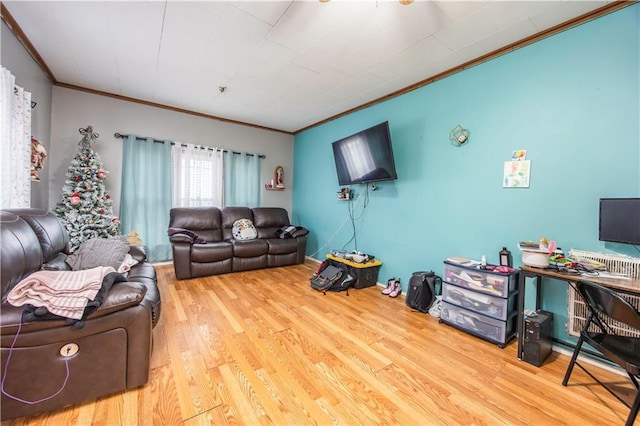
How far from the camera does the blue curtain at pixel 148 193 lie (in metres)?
3.76

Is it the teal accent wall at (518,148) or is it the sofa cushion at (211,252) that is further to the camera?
the sofa cushion at (211,252)

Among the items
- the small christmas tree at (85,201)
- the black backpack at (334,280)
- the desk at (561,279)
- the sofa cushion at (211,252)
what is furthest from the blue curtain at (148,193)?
the desk at (561,279)

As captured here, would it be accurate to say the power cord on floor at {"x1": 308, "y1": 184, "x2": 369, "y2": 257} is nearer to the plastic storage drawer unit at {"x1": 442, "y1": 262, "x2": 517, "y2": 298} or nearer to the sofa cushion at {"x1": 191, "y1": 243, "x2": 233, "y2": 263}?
the plastic storage drawer unit at {"x1": 442, "y1": 262, "x2": 517, "y2": 298}

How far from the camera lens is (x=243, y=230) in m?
4.16

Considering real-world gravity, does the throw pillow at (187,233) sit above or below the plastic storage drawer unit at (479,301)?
above

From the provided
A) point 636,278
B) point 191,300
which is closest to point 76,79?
point 191,300

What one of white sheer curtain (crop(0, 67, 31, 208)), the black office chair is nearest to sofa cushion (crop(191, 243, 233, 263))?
white sheer curtain (crop(0, 67, 31, 208))

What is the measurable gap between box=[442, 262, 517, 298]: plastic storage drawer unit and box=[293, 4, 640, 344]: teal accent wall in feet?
1.07

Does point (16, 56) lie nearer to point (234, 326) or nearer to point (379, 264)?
point (234, 326)

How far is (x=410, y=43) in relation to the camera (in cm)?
223

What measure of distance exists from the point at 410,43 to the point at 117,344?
300 centimetres

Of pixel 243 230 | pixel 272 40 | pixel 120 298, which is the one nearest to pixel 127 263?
pixel 120 298

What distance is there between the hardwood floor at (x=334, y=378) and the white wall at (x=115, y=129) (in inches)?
100.0

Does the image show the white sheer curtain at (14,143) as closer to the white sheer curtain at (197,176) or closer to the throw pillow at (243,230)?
the white sheer curtain at (197,176)
